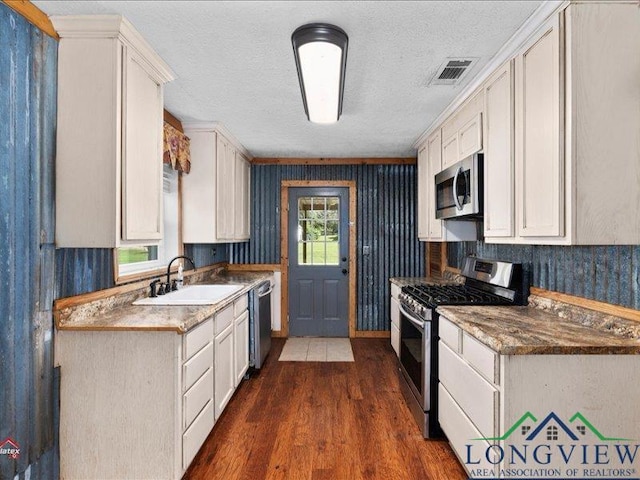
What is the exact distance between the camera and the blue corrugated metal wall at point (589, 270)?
5.62 feet

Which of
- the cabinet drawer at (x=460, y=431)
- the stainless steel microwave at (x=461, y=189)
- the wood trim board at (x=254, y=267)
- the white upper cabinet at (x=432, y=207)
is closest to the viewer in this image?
the cabinet drawer at (x=460, y=431)

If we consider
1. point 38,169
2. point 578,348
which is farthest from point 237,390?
point 578,348

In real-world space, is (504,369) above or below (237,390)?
above

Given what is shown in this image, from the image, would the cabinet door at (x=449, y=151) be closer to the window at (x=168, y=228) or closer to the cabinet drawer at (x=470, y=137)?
the cabinet drawer at (x=470, y=137)

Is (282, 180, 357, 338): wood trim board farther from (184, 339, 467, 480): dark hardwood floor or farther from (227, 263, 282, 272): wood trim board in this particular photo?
(184, 339, 467, 480): dark hardwood floor

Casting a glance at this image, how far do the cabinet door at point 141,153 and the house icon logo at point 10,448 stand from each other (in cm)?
101

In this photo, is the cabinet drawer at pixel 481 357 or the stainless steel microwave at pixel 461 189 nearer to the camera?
the cabinet drawer at pixel 481 357

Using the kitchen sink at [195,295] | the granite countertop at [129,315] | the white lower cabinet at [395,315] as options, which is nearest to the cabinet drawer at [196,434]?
the granite countertop at [129,315]

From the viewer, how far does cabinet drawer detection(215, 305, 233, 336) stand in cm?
256

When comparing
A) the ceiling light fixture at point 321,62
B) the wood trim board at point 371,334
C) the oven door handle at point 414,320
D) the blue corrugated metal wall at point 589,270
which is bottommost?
the wood trim board at point 371,334

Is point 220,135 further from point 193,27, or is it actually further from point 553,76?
point 553,76

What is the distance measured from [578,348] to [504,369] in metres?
0.32

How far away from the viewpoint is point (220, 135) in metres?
3.60

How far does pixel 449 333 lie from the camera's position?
224cm
